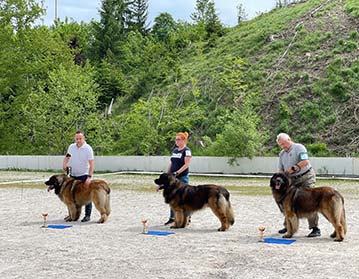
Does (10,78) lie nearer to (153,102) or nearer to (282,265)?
(153,102)

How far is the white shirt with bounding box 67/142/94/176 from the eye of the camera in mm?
13367

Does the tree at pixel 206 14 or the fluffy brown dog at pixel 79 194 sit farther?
the tree at pixel 206 14

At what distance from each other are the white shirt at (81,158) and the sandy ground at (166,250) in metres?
1.17

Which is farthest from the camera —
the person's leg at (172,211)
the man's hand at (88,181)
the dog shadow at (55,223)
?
the man's hand at (88,181)

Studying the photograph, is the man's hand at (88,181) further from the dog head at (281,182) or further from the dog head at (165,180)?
the dog head at (281,182)

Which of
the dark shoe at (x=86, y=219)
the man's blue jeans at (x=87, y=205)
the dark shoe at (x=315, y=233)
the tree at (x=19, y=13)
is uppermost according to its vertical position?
the tree at (x=19, y=13)

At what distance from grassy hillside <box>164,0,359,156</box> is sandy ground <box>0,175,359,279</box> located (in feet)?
73.2

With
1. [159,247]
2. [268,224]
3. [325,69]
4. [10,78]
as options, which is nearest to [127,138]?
[10,78]

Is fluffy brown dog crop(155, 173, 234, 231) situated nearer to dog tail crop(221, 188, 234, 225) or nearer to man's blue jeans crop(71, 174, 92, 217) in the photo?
dog tail crop(221, 188, 234, 225)

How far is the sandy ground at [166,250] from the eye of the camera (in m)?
8.20

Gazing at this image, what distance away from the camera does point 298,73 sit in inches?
1693

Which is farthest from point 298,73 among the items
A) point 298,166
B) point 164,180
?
point 298,166

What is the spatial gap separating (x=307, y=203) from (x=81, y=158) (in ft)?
17.1

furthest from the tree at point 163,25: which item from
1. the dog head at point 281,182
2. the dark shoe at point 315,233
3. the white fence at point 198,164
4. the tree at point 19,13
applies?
the dark shoe at point 315,233
